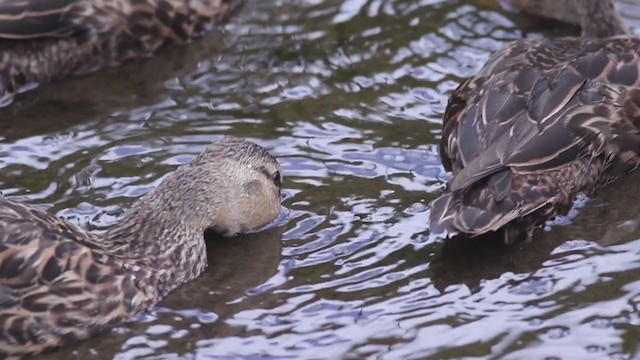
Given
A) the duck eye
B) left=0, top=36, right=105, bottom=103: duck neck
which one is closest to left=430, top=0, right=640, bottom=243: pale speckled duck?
the duck eye

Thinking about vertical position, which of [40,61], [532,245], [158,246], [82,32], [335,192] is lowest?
[532,245]

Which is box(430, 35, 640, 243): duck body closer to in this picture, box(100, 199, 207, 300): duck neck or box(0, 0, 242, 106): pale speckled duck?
box(100, 199, 207, 300): duck neck

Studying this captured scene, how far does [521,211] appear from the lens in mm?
7336

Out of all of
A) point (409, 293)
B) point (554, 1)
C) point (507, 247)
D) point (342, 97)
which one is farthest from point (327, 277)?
point (554, 1)

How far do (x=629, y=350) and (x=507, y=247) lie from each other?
3.97 ft

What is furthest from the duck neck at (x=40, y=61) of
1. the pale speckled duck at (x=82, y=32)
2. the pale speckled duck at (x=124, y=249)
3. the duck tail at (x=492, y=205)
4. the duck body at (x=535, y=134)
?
the duck tail at (x=492, y=205)

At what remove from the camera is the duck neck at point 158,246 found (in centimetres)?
703

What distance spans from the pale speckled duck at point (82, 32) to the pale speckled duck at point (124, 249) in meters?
2.54

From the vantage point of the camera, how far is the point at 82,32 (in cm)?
1021

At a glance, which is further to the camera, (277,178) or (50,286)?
(277,178)

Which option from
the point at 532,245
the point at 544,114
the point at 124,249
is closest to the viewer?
the point at 124,249

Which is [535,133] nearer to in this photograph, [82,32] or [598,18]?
[598,18]

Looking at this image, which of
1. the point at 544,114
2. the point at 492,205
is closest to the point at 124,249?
the point at 492,205

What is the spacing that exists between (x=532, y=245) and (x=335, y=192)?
47.2 inches
